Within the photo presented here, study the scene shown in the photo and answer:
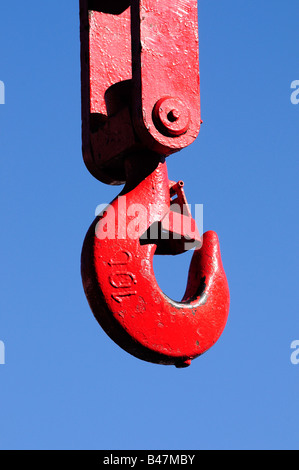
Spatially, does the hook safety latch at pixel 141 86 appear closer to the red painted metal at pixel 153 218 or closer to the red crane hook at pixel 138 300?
the red painted metal at pixel 153 218

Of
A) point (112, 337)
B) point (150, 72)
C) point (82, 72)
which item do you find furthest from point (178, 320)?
point (82, 72)

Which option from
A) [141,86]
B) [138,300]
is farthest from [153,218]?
[141,86]

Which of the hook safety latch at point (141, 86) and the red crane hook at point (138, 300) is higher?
the hook safety latch at point (141, 86)

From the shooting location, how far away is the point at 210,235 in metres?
3.76

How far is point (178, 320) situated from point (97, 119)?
2.84 feet

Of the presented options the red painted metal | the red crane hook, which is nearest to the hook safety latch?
the red painted metal

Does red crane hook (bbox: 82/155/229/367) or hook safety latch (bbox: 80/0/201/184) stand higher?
hook safety latch (bbox: 80/0/201/184)

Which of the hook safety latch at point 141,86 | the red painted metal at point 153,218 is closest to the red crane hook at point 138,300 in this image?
the red painted metal at point 153,218

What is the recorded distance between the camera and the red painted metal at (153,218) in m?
3.49

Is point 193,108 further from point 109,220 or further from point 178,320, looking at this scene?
point 178,320

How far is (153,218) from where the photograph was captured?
3629 mm

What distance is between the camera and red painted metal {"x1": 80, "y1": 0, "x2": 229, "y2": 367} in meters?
3.49

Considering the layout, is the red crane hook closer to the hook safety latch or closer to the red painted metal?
the red painted metal

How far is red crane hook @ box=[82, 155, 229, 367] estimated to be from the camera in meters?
3.47
